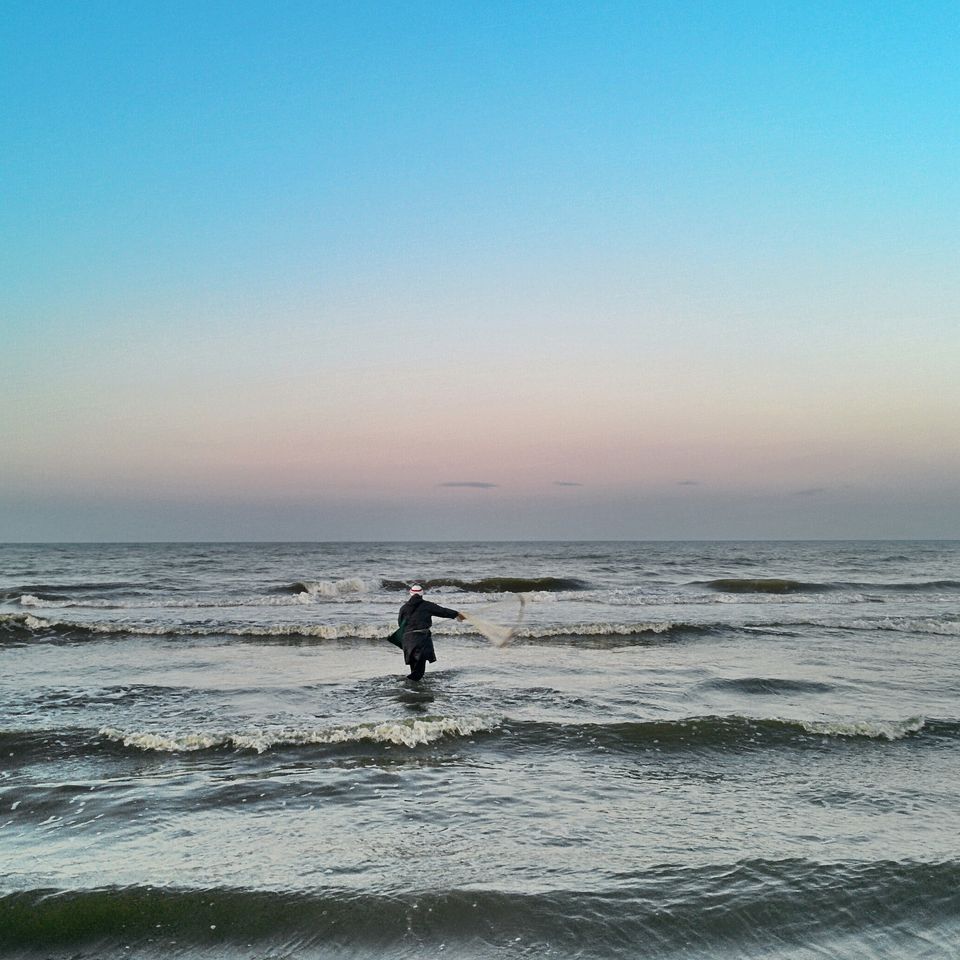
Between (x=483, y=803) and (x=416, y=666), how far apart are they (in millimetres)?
6512

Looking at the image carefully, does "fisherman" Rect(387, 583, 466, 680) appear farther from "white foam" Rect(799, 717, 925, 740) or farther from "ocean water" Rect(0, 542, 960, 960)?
"white foam" Rect(799, 717, 925, 740)

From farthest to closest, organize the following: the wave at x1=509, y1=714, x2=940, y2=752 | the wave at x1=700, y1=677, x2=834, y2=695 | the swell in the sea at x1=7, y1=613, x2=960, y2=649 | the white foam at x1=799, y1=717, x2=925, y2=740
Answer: the swell in the sea at x1=7, y1=613, x2=960, y2=649, the wave at x1=700, y1=677, x2=834, y2=695, the white foam at x1=799, y1=717, x2=925, y2=740, the wave at x1=509, y1=714, x2=940, y2=752

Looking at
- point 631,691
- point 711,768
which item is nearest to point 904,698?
point 631,691

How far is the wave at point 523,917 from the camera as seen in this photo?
16.1 ft

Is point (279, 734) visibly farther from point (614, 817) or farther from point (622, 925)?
point (622, 925)

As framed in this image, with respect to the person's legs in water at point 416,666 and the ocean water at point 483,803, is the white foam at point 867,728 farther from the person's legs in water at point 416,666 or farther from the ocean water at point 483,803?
the person's legs in water at point 416,666

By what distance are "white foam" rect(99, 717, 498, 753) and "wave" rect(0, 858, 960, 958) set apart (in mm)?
4024

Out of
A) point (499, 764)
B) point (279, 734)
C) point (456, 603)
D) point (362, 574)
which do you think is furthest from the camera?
point (362, 574)

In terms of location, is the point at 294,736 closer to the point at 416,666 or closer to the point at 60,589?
the point at 416,666

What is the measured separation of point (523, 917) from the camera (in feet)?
17.0

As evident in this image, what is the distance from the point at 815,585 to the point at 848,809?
3602 cm

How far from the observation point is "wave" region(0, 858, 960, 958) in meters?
4.91

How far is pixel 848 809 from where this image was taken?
24.3 feet

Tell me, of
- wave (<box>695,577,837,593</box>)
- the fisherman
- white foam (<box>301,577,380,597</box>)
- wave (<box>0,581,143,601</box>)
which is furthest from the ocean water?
wave (<box>695,577,837,593</box>)
